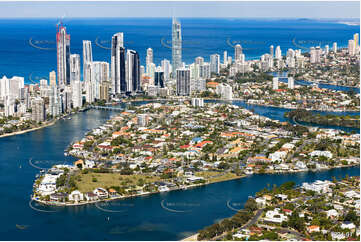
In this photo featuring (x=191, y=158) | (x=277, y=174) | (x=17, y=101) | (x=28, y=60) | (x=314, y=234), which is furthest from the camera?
(x=28, y=60)

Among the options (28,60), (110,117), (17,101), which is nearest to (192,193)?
(110,117)

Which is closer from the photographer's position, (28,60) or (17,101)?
(17,101)

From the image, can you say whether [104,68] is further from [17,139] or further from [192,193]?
[192,193]

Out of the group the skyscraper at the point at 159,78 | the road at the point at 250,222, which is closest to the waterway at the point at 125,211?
the road at the point at 250,222

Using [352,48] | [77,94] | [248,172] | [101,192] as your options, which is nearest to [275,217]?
[248,172]

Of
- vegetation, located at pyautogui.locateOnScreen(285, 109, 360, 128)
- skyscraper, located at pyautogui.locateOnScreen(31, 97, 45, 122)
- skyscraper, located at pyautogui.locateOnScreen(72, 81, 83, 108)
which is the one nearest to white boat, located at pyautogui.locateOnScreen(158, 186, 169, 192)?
skyscraper, located at pyautogui.locateOnScreen(31, 97, 45, 122)

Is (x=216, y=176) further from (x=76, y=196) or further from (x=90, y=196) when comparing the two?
(x=76, y=196)

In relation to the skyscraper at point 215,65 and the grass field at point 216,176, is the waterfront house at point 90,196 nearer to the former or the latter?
the grass field at point 216,176
